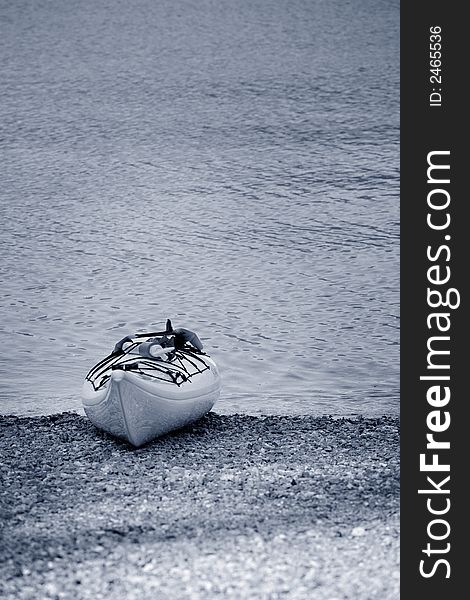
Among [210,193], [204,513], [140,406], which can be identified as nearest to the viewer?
[204,513]

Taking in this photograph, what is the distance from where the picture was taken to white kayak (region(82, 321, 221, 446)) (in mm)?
4504

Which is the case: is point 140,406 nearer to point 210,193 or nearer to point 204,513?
point 204,513

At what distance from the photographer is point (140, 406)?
14.8 ft

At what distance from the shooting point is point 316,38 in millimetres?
15625

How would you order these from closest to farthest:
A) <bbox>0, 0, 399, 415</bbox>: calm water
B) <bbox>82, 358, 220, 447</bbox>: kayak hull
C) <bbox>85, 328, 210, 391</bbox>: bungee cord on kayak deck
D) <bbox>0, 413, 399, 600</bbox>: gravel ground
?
1. <bbox>0, 413, 399, 600</bbox>: gravel ground
2. <bbox>82, 358, 220, 447</bbox>: kayak hull
3. <bbox>85, 328, 210, 391</bbox>: bungee cord on kayak deck
4. <bbox>0, 0, 399, 415</bbox>: calm water

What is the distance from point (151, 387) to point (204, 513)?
2.93 ft

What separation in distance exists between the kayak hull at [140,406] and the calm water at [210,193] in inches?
35.5

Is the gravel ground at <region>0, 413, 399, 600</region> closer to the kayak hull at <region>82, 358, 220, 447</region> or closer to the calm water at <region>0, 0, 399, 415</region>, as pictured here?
the kayak hull at <region>82, 358, 220, 447</region>

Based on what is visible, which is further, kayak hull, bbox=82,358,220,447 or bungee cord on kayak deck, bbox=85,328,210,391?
bungee cord on kayak deck, bbox=85,328,210,391

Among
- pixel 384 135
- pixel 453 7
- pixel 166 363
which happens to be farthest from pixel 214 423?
pixel 384 135

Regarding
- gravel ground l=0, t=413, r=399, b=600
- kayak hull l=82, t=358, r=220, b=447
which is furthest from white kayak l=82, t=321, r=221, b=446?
gravel ground l=0, t=413, r=399, b=600

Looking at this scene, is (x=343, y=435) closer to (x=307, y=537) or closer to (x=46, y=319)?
(x=307, y=537)

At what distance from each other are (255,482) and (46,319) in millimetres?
4196

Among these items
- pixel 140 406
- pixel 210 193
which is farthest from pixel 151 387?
pixel 210 193
